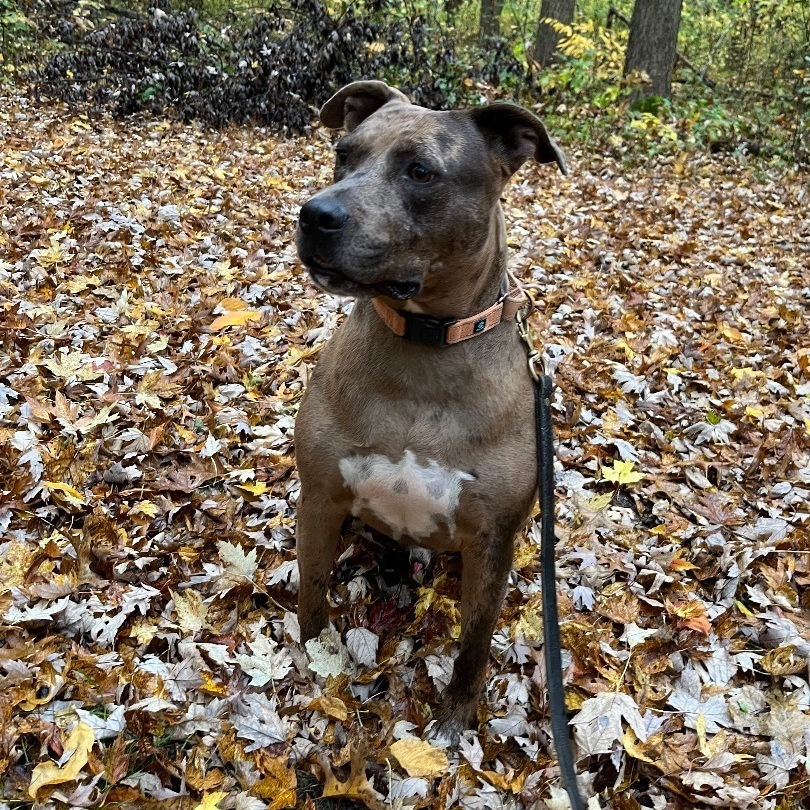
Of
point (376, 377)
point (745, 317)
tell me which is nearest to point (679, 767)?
point (376, 377)

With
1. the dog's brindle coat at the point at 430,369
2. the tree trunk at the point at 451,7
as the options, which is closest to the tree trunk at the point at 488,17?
the tree trunk at the point at 451,7

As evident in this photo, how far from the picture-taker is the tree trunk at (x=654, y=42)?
13.2 meters

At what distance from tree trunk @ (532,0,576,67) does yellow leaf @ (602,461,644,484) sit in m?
13.6

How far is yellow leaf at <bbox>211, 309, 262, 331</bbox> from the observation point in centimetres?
561

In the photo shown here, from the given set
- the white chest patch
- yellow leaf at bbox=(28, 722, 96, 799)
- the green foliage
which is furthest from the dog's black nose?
the green foliage

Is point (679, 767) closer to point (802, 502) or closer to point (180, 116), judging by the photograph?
point (802, 502)

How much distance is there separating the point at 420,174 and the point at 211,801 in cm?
234

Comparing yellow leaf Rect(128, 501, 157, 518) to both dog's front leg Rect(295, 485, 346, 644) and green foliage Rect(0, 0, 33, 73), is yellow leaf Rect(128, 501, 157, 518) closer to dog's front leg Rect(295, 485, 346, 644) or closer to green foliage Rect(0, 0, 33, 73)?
dog's front leg Rect(295, 485, 346, 644)

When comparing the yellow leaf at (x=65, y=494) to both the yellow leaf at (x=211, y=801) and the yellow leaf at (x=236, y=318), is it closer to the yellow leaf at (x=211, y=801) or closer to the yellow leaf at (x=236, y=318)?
the yellow leaf at (x=211, y=801)

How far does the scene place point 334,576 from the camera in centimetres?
367

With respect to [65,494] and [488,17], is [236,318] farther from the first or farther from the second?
[488,17]

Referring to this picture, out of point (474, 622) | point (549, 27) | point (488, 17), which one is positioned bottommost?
point (474, 622)

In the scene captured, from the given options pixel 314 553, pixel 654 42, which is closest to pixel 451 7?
pixel 654 42

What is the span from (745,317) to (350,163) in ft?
16.9
